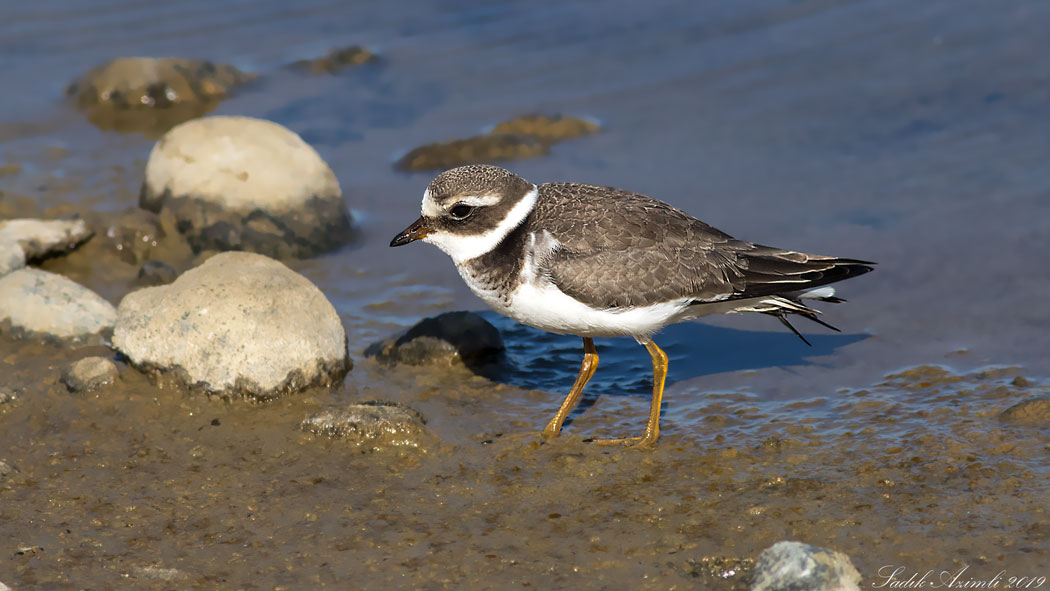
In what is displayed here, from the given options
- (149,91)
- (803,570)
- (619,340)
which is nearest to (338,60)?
(149,91)

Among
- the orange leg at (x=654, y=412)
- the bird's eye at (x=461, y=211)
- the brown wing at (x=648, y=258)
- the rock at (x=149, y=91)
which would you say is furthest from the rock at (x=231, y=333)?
the rock at (x=149, y=91)

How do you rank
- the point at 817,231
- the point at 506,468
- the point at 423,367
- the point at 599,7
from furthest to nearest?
the point at 599,7
the point at 817,231
the point at 423,367
the point at 506,468

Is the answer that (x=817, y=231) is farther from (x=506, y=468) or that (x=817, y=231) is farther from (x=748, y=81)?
(x=506, y=468)

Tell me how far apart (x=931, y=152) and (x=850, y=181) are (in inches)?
39.7

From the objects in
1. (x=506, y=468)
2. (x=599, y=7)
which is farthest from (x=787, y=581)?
(x=599, y=7)

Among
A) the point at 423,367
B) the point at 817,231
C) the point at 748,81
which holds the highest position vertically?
the point at 748,81

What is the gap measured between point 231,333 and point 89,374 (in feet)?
3.65

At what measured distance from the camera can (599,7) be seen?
50.7ft

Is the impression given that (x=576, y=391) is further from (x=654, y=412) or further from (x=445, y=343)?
(x=445, y=343)

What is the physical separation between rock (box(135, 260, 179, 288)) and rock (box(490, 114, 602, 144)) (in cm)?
435

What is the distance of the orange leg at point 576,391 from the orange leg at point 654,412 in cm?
32

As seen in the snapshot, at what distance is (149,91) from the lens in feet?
46.3

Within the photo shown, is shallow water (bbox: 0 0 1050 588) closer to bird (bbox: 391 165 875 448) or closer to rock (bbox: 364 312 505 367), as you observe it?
rock (bbox: 364 312 505 367)

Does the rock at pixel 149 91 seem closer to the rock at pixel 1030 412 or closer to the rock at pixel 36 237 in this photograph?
the rock at pixel 36 237
